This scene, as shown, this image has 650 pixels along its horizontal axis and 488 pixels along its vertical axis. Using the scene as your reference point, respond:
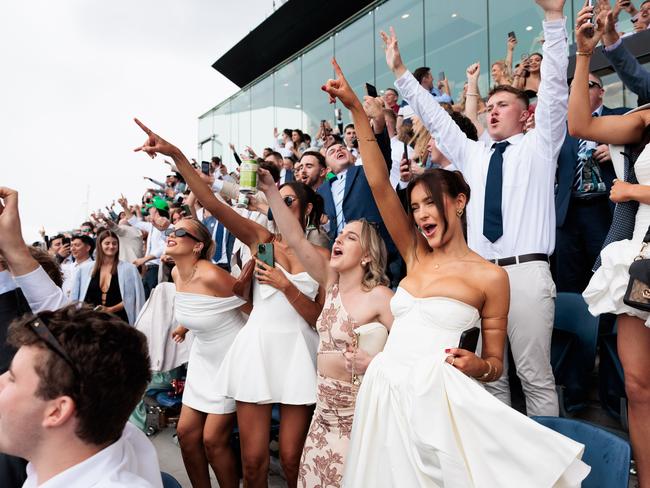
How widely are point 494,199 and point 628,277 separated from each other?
96cm

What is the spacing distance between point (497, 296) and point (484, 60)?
293 inches

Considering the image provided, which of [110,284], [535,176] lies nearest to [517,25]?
[535,176]

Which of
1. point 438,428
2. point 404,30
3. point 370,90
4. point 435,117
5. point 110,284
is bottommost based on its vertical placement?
point 438,428

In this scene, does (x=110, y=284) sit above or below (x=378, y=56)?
below

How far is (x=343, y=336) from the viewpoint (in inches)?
99.3

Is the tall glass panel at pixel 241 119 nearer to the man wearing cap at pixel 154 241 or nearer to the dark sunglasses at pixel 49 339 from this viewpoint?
the man wearing cap at pixel 154 241

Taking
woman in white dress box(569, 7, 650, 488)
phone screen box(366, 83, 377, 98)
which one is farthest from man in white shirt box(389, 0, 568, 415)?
woman in white dress box(569, 7, 650, 488)

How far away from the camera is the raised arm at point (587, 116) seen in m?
2.27

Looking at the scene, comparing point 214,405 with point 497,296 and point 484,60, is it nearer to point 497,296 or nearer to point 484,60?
point 497,296

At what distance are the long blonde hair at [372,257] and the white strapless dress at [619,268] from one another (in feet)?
3.29

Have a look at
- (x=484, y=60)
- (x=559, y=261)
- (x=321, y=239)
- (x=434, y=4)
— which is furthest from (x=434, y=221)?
(x=434, y=4)

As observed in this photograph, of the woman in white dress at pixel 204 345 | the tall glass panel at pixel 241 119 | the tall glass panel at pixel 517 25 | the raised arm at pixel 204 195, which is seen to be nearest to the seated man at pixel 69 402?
the raised arm at pixel 204 195

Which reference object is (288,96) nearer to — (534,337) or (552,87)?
(552,87)

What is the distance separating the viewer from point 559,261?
3.88 metres
